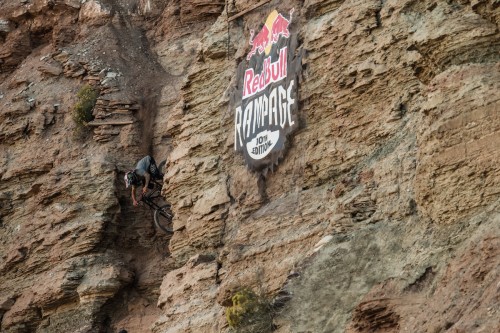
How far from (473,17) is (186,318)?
21.5 feet

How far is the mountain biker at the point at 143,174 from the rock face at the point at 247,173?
1.00 meters

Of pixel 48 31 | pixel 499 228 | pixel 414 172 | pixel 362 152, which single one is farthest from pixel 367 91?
pixel 48 31

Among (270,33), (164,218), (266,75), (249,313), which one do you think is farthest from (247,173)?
(164,218)

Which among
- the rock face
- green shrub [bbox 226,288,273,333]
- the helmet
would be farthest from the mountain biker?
green shrub [bbox 226,288,273,333]

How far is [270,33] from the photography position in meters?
17.3

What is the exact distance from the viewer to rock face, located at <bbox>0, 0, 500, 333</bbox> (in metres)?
11.6

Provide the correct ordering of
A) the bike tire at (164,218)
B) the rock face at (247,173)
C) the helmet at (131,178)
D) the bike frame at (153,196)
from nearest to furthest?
the rock face at (247,173), the helmet at (131,178), the bike tire at (164,218), the bike frame at (153,196)

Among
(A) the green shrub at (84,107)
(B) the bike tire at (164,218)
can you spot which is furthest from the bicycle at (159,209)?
(A) the green shrub at (84,107)

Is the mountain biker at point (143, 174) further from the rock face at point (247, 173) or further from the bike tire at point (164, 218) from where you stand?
the rock face at point (247, 173)

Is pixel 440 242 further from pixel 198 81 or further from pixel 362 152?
pixel 198 81

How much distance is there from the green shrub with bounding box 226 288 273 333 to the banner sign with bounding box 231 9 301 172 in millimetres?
2529

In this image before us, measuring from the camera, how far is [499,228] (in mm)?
10703

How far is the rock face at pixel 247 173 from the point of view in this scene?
11609mm

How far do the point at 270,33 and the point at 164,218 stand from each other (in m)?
4.85
